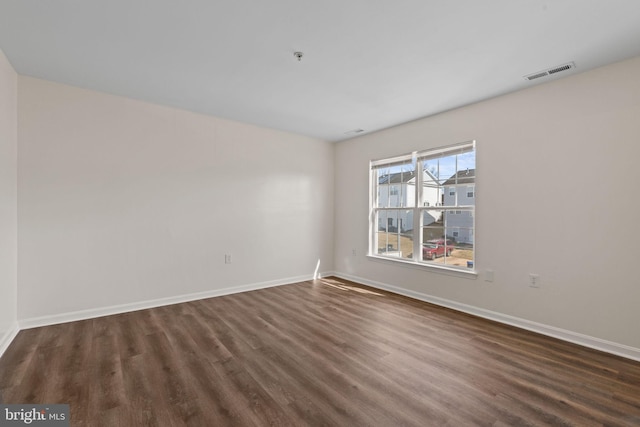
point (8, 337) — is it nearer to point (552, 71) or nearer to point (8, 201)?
point (8, 201)

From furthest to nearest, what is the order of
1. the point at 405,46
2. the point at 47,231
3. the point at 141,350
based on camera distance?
A: the point at 47,231 < the point at 141,350 < the point at 405,46

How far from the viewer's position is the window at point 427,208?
3.67 metres

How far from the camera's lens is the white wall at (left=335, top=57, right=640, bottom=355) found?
2.52 meters

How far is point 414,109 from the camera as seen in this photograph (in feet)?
12.3

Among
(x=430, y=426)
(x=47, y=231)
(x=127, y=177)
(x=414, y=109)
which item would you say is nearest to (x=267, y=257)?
(x=127, y=177)

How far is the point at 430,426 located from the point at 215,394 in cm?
136

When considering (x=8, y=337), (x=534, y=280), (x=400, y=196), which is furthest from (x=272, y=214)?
(x=534, y=280)

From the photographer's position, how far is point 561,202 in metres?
2.85

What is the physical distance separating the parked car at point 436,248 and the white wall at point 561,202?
311mm

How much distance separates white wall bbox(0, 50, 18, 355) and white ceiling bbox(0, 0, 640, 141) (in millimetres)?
Result: 295

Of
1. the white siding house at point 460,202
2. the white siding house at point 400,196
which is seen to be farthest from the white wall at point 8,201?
the white siding house at point 460,202

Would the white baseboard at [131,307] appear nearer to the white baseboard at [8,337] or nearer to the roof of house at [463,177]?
the white baseboard at [8,337]

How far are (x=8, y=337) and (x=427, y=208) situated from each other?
4797 mm

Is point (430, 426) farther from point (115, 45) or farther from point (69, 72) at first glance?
point (69, 72)
